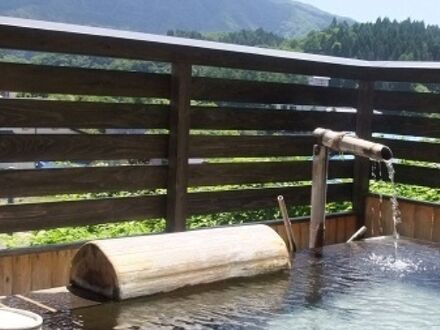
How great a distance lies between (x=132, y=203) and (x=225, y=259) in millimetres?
1448

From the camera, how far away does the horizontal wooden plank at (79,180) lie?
4.81 meters

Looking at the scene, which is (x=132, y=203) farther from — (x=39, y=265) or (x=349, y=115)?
(x=349, y=115)

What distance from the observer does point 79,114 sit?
16.6 ft

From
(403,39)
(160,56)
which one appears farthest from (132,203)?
(403,39)

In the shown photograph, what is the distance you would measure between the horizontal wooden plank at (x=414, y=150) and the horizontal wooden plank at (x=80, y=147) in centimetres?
280

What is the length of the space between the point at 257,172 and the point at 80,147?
1942mm

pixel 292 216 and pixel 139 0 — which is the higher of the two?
pixel 139 0

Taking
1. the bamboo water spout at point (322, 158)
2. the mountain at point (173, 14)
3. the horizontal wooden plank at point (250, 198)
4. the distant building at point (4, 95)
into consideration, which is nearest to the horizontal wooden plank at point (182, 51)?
the distant building at point (4, 95)

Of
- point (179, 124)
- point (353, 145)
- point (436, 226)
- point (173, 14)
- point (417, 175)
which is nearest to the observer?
point (353, 145)

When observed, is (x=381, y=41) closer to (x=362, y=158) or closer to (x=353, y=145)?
(x=362, y=158)

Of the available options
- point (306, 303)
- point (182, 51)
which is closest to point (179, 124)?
point (182, 51)

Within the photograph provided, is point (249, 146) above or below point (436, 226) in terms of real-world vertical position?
above

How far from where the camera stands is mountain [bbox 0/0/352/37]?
97.7 metres

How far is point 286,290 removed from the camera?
4.21 meters
